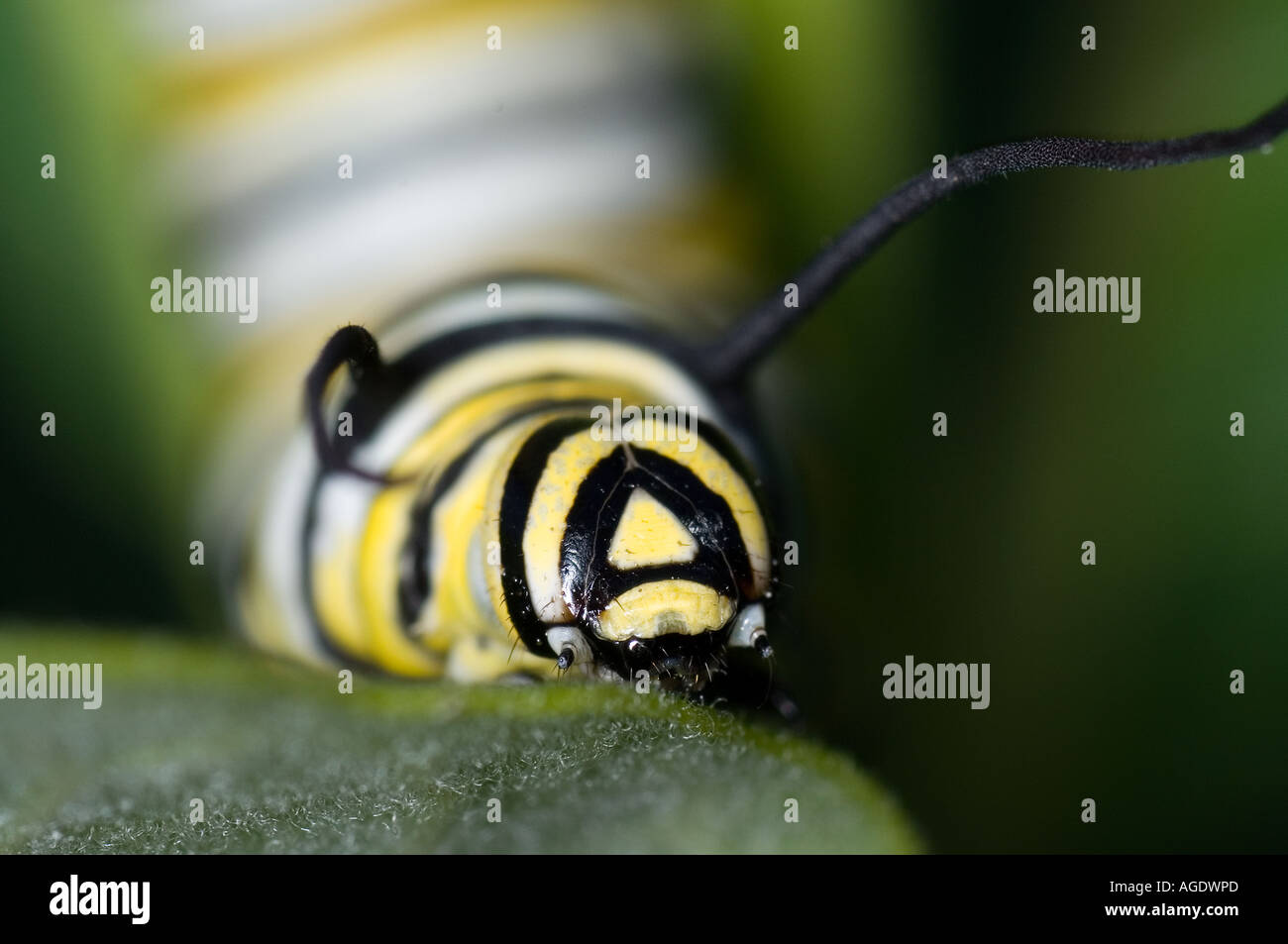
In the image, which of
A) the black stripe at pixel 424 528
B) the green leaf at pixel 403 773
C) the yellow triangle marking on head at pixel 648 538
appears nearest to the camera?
the green leaf at pixel 403 773

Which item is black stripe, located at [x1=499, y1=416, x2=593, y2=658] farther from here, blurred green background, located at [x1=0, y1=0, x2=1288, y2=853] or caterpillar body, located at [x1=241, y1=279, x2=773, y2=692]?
blurred green background, located at [x1=0, y1=0, x2=1288, y2=853]

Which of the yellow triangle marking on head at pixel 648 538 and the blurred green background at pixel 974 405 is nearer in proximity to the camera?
the yellow triangle marking on head at pixel 648 538

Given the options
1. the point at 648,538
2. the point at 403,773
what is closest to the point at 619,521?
the point at 648,538

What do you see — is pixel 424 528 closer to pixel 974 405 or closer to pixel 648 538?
pixel 648 538

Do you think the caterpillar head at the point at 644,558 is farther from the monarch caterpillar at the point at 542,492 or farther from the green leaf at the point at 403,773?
the green leaf at the point at 403,773

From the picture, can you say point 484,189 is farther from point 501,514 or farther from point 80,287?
point 501,514

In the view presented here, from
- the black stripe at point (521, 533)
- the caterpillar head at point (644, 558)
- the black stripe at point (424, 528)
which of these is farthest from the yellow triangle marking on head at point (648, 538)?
the black stripe at point (424, 528)

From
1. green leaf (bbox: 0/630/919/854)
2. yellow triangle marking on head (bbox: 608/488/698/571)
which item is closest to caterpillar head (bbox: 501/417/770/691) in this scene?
yellow triangle marking on head (bbox: 608/488/698/571)
